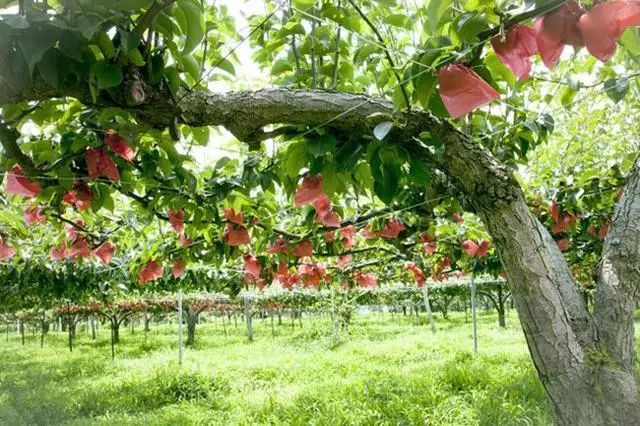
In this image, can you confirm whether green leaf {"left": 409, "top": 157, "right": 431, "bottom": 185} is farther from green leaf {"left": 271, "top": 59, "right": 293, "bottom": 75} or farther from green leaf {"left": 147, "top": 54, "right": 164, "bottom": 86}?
green leaf {"left": 147, "top": 54, "right": 164, "bottom": 86}

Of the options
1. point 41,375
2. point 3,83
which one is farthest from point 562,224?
point 41,375

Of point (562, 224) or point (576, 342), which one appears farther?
point (562, 224)

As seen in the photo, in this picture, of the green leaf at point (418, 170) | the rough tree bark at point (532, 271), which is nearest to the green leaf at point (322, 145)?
the rough tree bark at point (532, 271)

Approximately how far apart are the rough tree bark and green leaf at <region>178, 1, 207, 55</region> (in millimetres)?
197

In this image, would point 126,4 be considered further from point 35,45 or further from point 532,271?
point 532,271

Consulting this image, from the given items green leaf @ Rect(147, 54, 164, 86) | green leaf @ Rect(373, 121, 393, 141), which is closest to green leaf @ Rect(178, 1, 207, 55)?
green leaf @ Rect(147, 54, 164, 86)

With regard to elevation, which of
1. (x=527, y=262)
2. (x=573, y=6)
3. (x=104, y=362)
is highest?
(x=573, y=6)

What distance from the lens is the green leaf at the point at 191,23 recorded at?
31.5 inches

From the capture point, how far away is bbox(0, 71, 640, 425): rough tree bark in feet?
3.40

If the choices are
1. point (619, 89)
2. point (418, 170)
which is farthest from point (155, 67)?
point (619, 89)

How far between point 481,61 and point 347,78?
597 millimetres

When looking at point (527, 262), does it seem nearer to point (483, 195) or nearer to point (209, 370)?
point (483, 195)

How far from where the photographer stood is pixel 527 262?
121 cm

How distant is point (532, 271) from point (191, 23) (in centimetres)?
90
